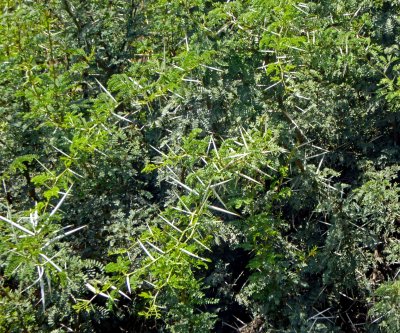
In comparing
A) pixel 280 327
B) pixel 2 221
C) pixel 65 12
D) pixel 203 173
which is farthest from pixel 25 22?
pixel 280 327

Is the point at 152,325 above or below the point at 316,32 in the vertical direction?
below

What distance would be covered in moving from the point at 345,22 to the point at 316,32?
339 mm

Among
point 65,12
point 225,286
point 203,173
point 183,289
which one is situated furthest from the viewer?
point 65,12

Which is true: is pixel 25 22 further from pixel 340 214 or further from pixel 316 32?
pixel 340 214

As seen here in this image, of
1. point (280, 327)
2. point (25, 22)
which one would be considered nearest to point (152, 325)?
point (280, 327)

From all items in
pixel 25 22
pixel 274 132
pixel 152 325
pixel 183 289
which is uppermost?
pixel 25 22

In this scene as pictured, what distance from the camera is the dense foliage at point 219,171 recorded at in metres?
3.13

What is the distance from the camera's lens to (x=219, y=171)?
2898 mm

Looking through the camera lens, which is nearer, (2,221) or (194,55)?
(2,221)

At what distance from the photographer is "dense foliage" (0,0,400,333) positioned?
3.13 meters

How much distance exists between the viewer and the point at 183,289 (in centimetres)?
317

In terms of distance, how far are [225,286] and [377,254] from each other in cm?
76

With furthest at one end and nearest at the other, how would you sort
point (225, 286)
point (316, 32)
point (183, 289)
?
point (225, 286)
point (316, 32)
point (183, 289)

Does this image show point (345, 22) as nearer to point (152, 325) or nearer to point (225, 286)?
point (225, 286)
